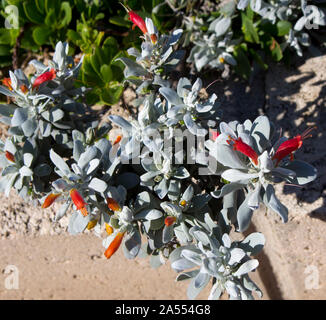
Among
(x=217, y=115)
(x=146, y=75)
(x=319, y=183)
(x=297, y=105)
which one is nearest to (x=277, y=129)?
(x=297, y=105)

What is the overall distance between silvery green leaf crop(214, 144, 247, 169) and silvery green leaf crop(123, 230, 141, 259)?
1.22 ft

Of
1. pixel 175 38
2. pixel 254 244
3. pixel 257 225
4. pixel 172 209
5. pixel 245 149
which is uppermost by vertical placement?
pixel 175 38

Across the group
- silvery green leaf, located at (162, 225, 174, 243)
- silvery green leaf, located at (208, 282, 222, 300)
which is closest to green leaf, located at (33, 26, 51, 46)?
silvery green leaf, located at (162, 225, 174, 243)

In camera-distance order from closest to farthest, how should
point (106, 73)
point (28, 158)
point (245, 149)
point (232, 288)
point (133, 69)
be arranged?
1. point (245, 149)
2. point (232, 288)
3. point (28, 158)
4. point (133, 69)
5. point (106, 73)

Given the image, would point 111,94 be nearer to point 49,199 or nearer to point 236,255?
point 49,199

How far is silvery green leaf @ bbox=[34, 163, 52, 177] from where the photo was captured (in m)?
1.32

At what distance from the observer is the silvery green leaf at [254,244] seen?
1.22m

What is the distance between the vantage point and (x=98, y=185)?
1.14 meters

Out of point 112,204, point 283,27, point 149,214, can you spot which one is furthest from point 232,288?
point 283,27

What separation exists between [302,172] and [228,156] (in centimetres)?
24

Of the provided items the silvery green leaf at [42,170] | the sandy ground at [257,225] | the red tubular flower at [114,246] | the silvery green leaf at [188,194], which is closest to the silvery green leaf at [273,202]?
the silvery green leaf at [188,194]

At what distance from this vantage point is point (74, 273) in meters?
1.90

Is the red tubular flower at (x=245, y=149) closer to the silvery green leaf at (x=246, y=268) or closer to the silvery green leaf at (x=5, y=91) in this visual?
the silvery green leaf at (x=246, y=268)

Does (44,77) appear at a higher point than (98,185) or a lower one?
higher
